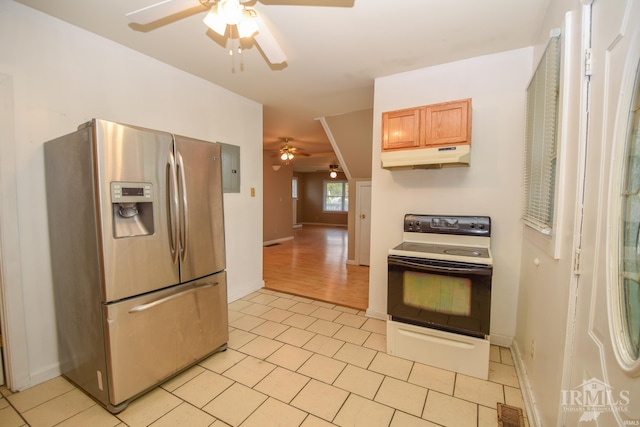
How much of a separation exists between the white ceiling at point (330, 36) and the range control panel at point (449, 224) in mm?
1413

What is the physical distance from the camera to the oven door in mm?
1870

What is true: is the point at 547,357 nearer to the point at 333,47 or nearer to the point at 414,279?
the point at 414,279

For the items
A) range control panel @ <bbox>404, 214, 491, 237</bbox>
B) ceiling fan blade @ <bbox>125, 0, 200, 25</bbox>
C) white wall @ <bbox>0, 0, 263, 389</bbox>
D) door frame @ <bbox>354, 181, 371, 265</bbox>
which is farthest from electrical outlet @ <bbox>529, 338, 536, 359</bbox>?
door frame @ <bbox>354, 181, 371, 265</bbox>

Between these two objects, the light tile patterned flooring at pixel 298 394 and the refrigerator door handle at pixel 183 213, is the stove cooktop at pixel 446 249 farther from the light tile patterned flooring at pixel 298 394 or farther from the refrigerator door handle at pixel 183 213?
the refrigerator door handle at pixel 183 213

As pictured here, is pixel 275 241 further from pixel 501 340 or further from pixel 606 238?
pixel 606 238

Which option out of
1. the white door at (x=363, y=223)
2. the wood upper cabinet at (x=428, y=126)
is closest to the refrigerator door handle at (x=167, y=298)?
the wood upper cabinet at (x=428, y=126)

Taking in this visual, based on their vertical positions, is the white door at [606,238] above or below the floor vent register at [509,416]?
above

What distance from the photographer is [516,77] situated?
227 centimetres

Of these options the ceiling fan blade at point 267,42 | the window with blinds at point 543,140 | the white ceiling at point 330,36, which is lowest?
the window with blinds at point 543,140

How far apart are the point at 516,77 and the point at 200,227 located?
9.25ft

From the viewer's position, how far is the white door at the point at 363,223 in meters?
5.05

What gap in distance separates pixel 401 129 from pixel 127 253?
2.26 metres

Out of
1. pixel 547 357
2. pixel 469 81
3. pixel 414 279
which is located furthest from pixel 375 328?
pixel 469 81

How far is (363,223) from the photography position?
5.11 metres
